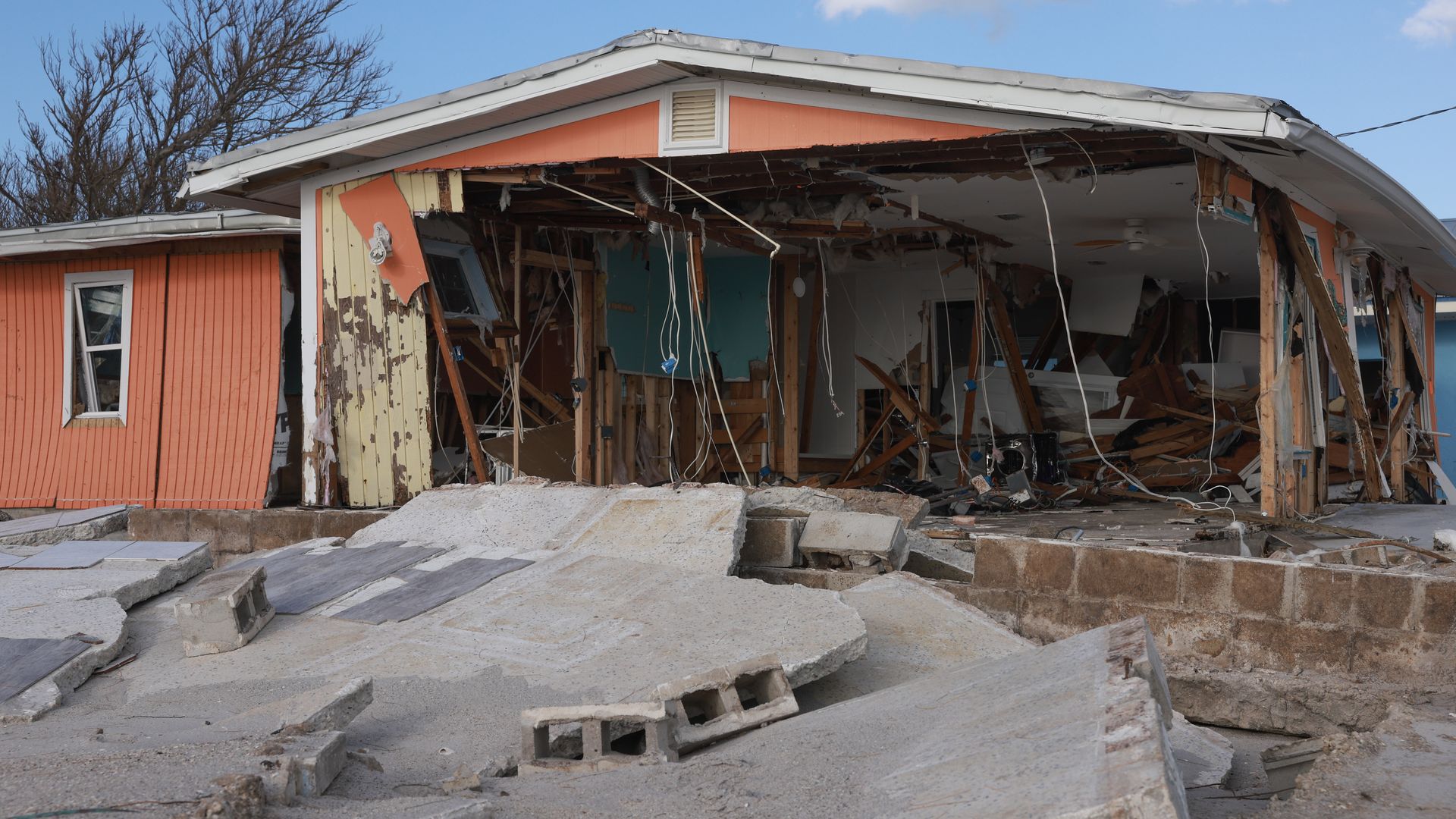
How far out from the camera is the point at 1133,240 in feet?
37.6

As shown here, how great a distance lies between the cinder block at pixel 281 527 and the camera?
9.64 m

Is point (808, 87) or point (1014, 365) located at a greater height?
point (808, 87)

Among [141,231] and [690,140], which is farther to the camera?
[141,231]

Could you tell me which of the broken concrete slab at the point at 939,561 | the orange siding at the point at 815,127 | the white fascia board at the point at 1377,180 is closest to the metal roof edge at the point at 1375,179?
the white fascia board at the point at 1377,180

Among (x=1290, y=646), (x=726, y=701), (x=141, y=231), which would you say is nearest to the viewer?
(x=726, y=701)

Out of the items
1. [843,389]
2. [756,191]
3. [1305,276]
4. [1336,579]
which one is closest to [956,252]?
[843,389]

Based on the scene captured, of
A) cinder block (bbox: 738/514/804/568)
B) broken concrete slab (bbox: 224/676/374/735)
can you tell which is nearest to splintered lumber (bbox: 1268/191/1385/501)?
cinder block (bbox: 738/514/804/568)

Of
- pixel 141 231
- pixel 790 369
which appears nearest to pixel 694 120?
pixel 790 369

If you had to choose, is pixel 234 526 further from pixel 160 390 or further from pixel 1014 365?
pixel 1014 365

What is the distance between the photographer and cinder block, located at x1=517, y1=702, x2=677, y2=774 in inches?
168

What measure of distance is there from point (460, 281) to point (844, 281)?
5.32m

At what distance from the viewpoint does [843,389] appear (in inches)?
571

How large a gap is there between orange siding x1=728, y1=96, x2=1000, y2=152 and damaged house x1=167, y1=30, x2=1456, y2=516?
21 millimetres

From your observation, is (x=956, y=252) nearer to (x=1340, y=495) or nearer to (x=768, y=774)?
(x=1340, y=495)
